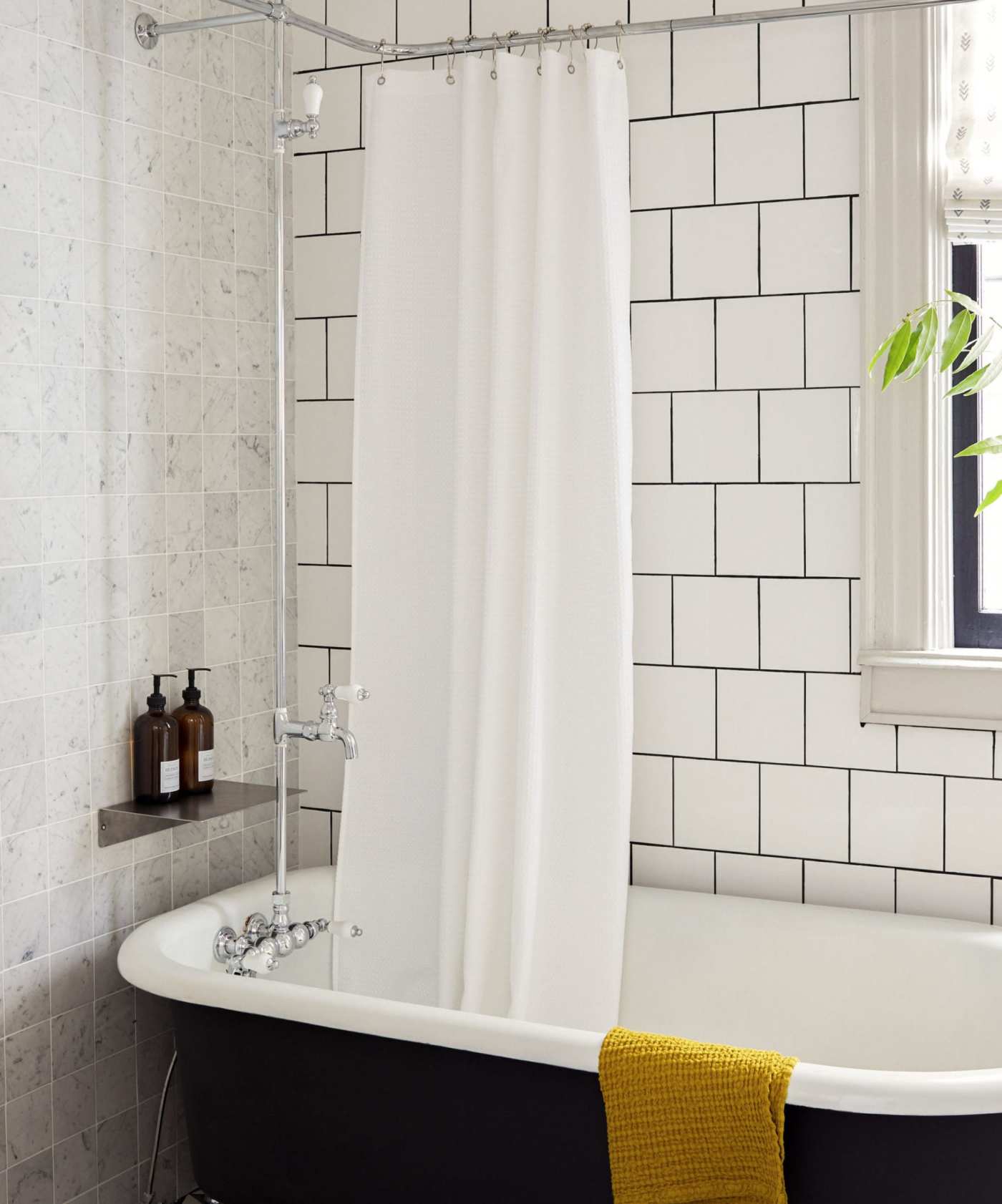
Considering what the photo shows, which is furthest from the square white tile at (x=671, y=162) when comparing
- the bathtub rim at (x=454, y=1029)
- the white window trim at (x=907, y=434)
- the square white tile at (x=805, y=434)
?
the bathtub rim at (x=454, y=1029)

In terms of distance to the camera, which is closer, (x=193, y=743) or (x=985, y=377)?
(x=985, y=377)

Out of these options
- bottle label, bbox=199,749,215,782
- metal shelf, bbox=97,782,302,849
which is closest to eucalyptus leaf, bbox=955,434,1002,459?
metal shelf, bbox=97,782,302,849

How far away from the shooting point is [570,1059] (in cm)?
165

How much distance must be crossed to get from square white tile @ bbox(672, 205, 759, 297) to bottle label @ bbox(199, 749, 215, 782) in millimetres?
1246

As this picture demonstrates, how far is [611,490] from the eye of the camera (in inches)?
84.6

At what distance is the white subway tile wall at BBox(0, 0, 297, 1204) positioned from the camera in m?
2.00

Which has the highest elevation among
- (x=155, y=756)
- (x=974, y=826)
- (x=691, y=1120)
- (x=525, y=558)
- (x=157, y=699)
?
(x=525, y=558)

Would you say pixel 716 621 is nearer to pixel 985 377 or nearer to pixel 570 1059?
pixel 985 377

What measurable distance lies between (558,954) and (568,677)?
1.61ft

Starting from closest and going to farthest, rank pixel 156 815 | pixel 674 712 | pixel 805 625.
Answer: pixel 156 815
pixel 805 625
pixel 674 712

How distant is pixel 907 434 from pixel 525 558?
28.9 inches

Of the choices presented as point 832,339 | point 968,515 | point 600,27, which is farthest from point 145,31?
point 968,515

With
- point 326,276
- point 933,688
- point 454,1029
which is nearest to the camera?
point 454,1029

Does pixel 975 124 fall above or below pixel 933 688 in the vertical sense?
above
